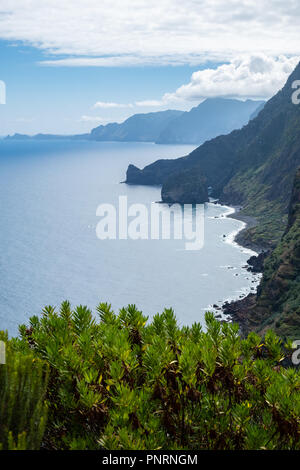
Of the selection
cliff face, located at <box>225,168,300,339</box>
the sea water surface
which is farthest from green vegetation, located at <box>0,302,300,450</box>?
the sea water surface

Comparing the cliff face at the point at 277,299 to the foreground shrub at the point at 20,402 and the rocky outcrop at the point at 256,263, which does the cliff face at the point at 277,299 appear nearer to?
the rocky outcrop at the point at 256,263

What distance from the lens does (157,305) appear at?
11712 centimetres

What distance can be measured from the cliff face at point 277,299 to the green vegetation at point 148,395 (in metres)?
67.3

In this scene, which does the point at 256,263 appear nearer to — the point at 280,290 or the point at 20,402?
the point at 280,290

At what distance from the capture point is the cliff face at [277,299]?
82.4 m

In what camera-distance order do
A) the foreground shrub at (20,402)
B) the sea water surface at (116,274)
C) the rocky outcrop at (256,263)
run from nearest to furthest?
the foreground shrub at (20,402) < the sea water surface at (116,274) < the rocky outcrop at (256,263)

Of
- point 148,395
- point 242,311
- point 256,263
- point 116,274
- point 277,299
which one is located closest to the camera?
point 148,395

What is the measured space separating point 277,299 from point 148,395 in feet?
303

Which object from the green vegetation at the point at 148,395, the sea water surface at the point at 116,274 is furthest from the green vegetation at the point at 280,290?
the green vegetation at the point at 148,395

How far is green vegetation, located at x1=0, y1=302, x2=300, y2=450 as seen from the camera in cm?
1002

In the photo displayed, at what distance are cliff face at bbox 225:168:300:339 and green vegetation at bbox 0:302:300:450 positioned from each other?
6731 cm

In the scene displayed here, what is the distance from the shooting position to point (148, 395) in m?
11.3

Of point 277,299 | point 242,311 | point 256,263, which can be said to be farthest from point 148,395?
point 256,263
